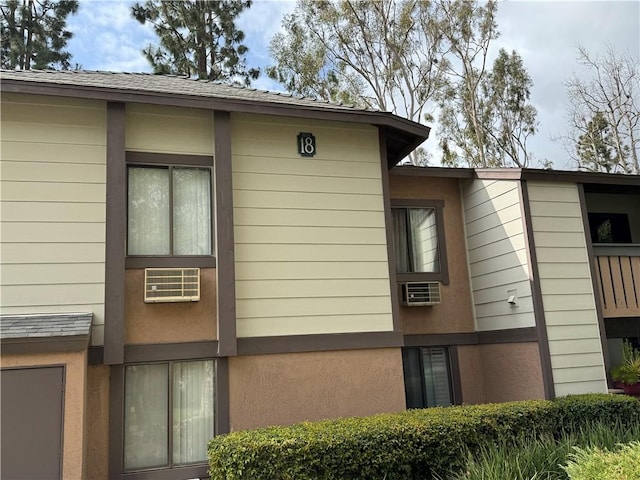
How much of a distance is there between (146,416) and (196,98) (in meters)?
3.92

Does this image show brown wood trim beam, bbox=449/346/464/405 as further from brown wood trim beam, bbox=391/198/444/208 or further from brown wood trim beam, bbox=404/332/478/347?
brown wood trim beam, bbox=391/198/444/208

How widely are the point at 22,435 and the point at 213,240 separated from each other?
2968 millimetres

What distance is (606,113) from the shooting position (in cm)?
2341

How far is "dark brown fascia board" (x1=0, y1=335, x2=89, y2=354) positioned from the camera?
5.45 metres

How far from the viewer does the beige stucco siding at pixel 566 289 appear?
8.36m

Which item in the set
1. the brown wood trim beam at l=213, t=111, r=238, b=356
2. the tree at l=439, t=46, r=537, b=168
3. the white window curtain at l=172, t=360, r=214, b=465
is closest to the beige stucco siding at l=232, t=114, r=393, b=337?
the brown wood trim beam at l=213, t=111, r=238, b=356

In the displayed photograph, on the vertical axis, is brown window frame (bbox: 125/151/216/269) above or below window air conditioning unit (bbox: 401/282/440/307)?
above

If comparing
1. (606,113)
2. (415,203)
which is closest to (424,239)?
(415,203)

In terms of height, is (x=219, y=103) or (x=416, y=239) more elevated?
(x=219, y=103)

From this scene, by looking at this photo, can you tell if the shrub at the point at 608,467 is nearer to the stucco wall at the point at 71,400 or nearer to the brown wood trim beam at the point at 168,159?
the stucco wall at the point at 71,400

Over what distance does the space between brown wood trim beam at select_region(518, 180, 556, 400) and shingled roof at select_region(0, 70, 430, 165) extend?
6.55ft

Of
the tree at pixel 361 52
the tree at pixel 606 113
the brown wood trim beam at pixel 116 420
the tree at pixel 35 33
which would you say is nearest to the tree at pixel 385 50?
the tree at pixel 361 52

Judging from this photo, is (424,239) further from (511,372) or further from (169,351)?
(169,351)

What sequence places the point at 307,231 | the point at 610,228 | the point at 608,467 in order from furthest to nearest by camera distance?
the point at 610,228, the point at 307,231, the point at 608,467
